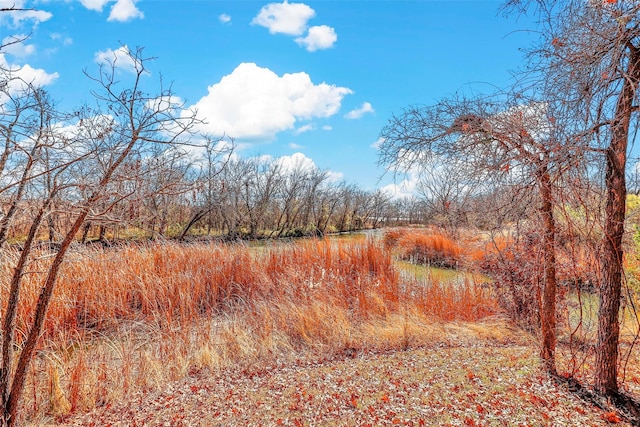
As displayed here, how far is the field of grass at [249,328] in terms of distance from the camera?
9.70 feet

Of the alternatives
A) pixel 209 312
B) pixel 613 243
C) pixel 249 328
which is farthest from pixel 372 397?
pixel 209 312

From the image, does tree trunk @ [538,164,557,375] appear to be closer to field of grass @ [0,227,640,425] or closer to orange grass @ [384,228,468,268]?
field of grass @ [0,227,640,425]

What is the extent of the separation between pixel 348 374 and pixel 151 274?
390cm

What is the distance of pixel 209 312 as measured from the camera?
184 inches

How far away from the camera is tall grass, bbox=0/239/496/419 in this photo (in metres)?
3.35

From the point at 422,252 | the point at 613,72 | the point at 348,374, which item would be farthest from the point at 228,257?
the point at 422,252

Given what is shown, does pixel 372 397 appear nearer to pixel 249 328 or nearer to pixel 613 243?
pixel 613 243

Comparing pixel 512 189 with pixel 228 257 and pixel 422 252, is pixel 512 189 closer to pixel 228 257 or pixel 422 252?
pixel 228 257

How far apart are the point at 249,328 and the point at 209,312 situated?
59 cm

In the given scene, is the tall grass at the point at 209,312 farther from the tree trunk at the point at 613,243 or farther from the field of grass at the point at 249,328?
the tree trunk at the point at 613,243

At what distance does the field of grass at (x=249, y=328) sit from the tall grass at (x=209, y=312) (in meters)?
0.02

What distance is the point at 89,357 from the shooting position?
370cm

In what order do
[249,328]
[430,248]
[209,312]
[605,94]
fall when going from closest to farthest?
[605,94]
[249,328]
[209,312]
[430,248]

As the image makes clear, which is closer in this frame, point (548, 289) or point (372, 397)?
point (372, 397)
